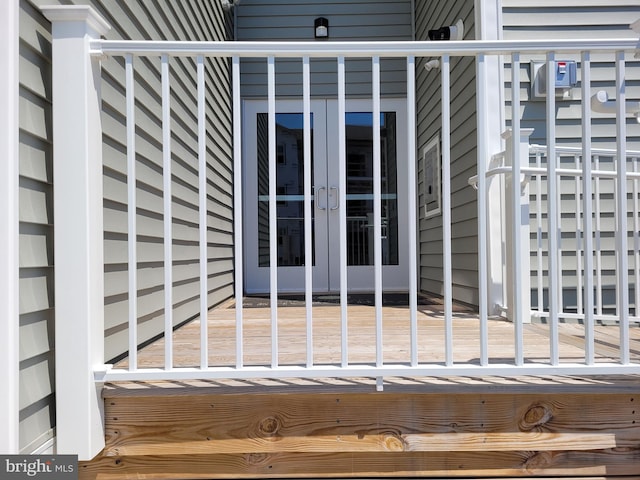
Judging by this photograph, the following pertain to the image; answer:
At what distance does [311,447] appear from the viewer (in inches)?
59.9

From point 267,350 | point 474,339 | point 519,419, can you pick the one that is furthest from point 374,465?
point 474,339

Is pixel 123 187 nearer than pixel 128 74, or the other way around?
pixel 128 74

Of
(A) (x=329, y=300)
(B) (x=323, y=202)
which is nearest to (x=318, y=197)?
(B) (x=323, y=202)

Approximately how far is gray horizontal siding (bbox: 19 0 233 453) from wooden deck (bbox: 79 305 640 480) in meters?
0.29

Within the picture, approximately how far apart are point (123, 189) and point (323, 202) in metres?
2.95

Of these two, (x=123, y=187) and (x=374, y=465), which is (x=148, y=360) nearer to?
(x=123, y=187)

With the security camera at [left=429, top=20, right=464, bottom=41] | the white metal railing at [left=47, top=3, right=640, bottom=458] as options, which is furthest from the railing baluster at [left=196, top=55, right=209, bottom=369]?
the security camera at [left=429, top=20, right=464, bottom=41]

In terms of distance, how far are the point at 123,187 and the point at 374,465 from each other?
140cm

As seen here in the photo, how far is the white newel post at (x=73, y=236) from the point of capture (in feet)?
4.60

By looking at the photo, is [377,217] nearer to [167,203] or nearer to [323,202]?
[167,203]

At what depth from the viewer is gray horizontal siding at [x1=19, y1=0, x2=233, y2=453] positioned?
135 cm

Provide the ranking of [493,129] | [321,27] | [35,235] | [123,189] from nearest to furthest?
[35,235] < [123,189] < [493,129] < [321,27]
